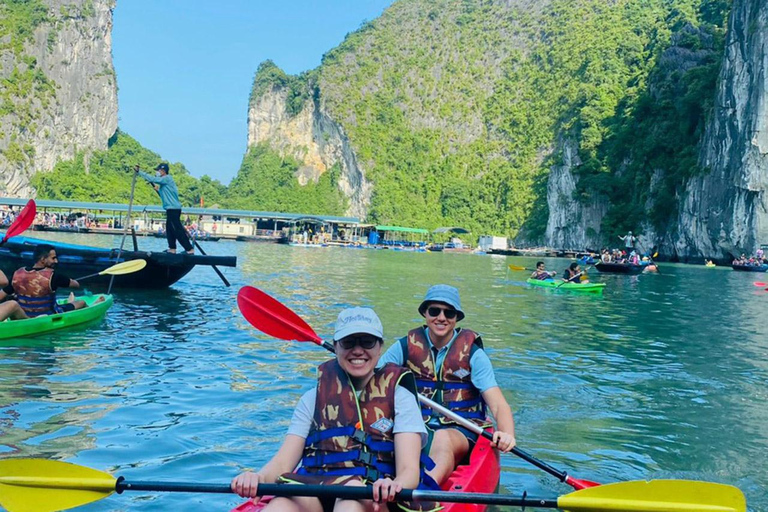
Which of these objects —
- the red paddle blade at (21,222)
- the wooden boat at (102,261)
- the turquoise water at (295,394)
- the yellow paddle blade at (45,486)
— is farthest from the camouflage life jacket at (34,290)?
the yellow paddle blade at (45,486)

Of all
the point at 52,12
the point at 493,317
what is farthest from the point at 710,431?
the point at 52,12

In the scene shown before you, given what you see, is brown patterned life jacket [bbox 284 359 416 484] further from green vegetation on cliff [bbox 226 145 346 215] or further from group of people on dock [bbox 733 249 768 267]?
green vegetation on cliff [bbox 226 145 346 215]

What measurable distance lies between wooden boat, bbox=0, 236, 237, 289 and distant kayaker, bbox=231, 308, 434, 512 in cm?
1241

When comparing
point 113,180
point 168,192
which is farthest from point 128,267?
point 113,180

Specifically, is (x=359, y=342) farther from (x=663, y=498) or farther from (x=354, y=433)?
(x=663, y=498)

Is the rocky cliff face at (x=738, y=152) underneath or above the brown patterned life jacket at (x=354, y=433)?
above

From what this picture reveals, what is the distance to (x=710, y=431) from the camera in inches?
277

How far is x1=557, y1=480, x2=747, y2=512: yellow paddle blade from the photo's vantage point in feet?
11.2

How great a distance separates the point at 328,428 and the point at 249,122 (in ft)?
462

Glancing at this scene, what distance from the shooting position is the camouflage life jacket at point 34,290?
9461mm

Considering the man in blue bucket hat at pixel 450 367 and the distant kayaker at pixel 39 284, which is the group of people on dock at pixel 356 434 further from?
the distant kayaker at pixel 39 284

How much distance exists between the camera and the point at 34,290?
970cm

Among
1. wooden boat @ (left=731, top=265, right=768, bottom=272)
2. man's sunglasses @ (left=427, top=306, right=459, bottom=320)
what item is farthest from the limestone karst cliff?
man's sunglasses @ (left=427, top=306, right=459, bottom=320)

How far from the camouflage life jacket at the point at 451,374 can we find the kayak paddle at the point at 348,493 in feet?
4.29
